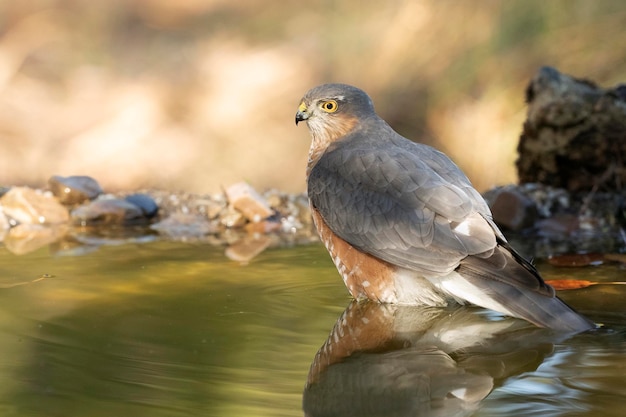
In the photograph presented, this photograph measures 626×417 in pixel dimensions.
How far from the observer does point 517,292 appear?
3.36 m

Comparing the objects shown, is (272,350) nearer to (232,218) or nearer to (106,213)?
(232,218)

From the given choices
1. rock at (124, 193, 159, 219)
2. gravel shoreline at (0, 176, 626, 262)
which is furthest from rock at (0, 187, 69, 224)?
rock at (124, 193, 159, 219)

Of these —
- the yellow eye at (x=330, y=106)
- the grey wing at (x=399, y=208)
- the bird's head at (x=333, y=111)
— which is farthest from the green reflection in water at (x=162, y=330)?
the yellow eye at (x=330, y=106)

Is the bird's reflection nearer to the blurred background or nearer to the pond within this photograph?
the pond

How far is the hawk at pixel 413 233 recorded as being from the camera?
3.39 metres

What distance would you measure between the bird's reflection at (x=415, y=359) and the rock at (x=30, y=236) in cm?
224

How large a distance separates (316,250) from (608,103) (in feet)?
8.78

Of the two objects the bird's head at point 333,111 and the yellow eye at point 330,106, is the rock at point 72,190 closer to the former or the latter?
the bird's head at point 333,111

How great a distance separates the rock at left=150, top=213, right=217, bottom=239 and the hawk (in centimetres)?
166

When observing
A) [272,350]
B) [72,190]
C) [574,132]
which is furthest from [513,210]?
[272,350]

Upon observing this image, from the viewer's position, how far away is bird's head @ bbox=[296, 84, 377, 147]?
172 inches

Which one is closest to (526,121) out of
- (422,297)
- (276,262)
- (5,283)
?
(276,262)

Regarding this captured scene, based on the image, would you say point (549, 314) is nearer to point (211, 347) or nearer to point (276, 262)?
point (211, 347)

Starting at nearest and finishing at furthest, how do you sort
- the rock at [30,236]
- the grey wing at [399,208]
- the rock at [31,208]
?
the grey wing at [399,208] → the rock at [30,236] → the rock at [31,208]
